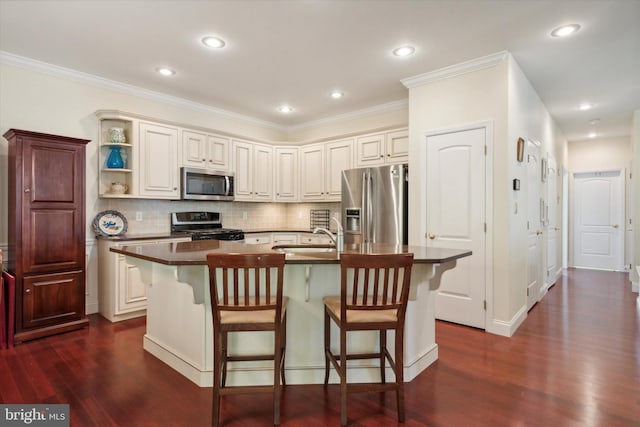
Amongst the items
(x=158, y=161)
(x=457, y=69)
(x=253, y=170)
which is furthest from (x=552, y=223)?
(x=158, y=161)

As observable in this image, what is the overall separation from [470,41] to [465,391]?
2865mm

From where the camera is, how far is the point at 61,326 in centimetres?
321

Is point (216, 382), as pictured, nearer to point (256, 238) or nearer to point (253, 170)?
point (256, 238)

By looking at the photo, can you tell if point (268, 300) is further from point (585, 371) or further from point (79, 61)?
point (79, 61)

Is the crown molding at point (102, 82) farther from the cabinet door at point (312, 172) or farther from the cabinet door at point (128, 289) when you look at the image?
the cabinet door at point (128, 289)

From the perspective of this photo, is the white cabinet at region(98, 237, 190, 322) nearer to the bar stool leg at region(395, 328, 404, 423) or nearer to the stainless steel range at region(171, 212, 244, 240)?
the stainless steel range at region(171, 212, 244, 240)

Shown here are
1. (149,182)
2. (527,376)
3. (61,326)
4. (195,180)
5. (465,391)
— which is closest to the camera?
(465,391)

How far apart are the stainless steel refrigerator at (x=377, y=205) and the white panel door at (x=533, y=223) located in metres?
Answer: 1.43

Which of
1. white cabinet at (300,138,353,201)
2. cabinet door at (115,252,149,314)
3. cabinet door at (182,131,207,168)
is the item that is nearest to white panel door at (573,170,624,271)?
white cabinet at (300,138,353,201)

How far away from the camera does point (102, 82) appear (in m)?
3.88

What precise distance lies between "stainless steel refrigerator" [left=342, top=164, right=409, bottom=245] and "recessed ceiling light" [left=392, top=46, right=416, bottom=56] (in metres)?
1.23

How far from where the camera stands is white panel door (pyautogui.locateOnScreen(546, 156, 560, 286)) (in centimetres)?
527

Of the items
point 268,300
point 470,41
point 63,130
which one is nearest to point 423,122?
point 470,41

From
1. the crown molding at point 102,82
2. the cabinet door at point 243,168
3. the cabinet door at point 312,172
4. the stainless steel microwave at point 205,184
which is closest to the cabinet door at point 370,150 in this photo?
the cabinet door at point 312,172
